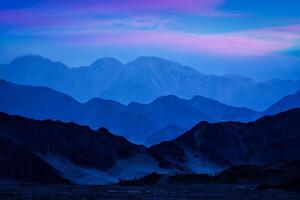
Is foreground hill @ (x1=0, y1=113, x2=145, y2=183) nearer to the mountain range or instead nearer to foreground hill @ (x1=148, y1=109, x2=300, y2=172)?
the mountain range

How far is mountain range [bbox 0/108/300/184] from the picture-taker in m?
117

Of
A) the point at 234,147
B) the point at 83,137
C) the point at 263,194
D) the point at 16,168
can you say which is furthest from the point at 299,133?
the point at 263,194

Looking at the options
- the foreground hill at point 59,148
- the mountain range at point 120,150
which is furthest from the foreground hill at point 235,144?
the foreground hill at point 59,148

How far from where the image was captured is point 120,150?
479 feet

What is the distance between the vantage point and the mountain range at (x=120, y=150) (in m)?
117

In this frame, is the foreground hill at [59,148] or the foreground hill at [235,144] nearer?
the foreground hill at [59,148]

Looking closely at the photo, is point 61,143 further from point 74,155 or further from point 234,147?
point 234,147

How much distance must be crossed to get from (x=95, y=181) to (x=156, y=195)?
184 feet

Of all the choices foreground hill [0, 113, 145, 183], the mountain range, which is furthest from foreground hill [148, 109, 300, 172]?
foreground hill [0, 113, 145, 183]

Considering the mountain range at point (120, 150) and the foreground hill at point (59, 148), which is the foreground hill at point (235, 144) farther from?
the foreground hill at point (59, 148)

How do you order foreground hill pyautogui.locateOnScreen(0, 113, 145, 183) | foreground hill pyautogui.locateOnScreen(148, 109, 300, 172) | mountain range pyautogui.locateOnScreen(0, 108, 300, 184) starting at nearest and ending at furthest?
foreground hill pyautogui.locateOnScreen(0, 113, 145, 183) < mountain range pyautogui.locateOnScreen(0, 108, 300, 184) < foreground hill pyautogui.locateOnScreen(148, 109, 300, 172)

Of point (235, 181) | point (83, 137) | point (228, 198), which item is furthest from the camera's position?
point (83, 137)

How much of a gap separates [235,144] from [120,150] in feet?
116

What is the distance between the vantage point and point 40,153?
428 feet
